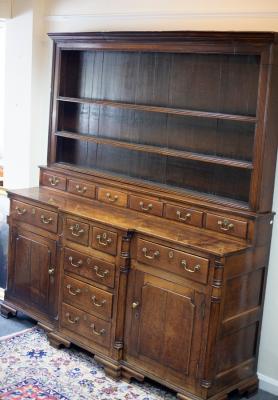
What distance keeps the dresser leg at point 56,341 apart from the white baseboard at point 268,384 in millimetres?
1151

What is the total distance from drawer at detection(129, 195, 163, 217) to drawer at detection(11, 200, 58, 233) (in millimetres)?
Answer: 478

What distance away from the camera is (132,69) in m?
3.74

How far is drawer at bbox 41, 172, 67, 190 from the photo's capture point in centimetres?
409

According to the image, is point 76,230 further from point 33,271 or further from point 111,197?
point 33,271

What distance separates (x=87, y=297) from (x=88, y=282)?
89 millimetres

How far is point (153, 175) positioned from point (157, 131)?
10.6 inches

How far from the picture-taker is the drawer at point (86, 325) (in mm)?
3477

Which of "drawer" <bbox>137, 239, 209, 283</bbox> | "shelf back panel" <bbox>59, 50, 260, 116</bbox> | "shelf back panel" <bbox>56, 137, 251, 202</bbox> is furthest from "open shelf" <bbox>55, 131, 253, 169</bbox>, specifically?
"drawer" <bbox>137, 239, 209, 283</bbox>

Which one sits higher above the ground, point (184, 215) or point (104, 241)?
point (184, 215)

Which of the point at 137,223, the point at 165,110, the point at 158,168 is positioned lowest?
the point at 137,223

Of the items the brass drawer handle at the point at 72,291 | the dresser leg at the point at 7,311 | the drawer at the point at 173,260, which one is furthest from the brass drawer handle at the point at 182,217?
the dresser leg at the point at 7,311

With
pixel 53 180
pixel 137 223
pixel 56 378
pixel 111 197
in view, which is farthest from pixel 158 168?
pixel 56 378

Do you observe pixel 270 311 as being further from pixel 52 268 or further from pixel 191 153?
pixel 52 268

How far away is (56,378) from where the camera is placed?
340cm
